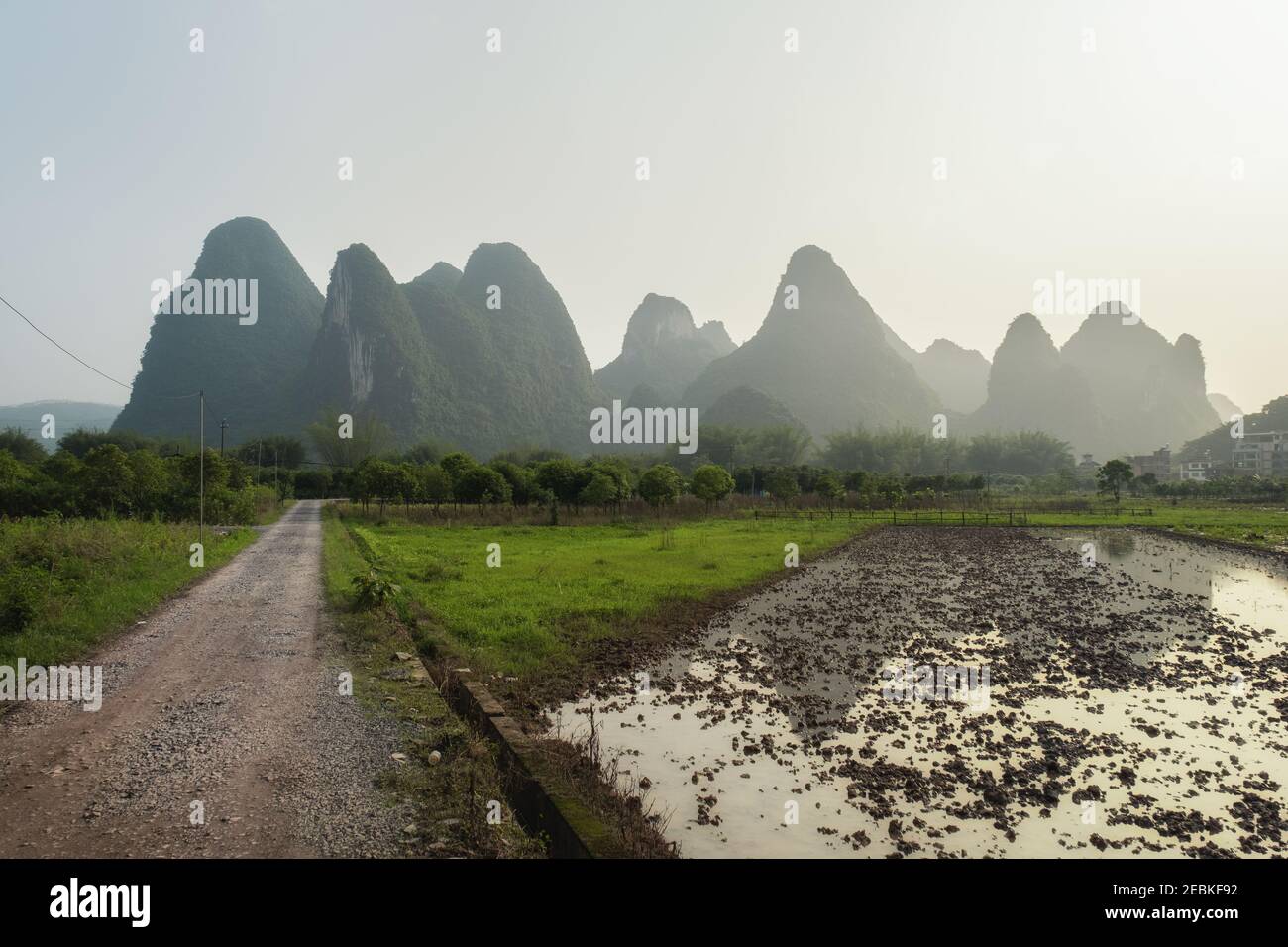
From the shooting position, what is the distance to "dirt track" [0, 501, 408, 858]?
511 centimetres

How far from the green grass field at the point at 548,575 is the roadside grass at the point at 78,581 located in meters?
4.22

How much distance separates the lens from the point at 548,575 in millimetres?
20375

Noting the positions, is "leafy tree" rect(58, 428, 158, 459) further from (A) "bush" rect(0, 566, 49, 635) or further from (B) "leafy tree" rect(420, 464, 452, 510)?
(A) "bush" rect(0, 566, 49, 635)

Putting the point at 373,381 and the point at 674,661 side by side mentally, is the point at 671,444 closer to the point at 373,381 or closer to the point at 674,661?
the point at 373,381

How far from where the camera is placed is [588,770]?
7.08m

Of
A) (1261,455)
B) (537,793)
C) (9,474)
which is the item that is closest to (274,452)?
(9,474)

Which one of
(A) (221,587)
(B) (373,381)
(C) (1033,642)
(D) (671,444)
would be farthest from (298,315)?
(C) (1033,642)

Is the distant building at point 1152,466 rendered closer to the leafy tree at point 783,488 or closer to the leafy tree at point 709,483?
the leafy tree at point 783,488

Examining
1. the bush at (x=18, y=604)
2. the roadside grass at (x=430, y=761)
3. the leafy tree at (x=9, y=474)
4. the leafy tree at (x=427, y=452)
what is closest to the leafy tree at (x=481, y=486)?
the leafy tree at (x=9, y=474)

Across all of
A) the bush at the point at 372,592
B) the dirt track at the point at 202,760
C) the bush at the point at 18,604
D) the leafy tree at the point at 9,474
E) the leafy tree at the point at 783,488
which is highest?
the leafy tree at the point at 9,474

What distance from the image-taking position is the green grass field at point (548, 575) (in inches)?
512

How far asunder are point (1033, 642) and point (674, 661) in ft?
24.1

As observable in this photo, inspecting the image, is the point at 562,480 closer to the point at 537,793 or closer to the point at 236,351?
the point at 537,793
